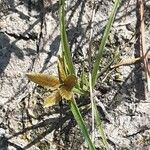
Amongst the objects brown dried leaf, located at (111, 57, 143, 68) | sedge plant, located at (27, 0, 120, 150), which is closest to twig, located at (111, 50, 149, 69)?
brown dried leaf, located at (111, 57, 143, 68)

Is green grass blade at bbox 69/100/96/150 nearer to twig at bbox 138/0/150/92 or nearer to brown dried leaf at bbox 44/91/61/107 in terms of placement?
brown dried leaf at bbox 44/91/61/107

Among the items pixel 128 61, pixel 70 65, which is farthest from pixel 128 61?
pixel 70 65

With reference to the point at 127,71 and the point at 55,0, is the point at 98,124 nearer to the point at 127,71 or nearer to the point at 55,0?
the point at 127,71

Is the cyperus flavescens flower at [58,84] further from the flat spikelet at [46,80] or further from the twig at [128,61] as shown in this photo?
the twig at [128,61]

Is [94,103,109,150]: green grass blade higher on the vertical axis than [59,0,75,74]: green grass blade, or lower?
lower

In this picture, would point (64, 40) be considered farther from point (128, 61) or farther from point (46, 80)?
point (128, 61)

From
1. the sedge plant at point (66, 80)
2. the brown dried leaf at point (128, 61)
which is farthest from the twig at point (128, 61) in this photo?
the sedge plant at point (66, 80)
